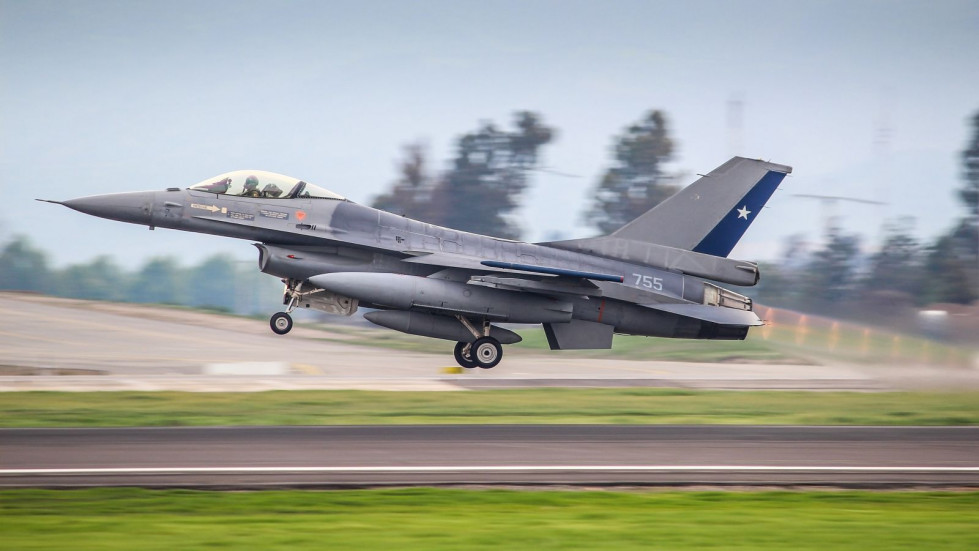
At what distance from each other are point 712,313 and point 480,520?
13036 millimetres

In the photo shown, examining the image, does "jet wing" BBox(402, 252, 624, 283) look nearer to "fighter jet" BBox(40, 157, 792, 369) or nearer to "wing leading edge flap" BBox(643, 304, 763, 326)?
"fighter jet" BBox(40, 157, 792, 369)

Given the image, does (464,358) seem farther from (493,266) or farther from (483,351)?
(493,266)

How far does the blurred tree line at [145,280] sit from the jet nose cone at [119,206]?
2970 centimetres

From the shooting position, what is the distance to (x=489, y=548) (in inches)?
334

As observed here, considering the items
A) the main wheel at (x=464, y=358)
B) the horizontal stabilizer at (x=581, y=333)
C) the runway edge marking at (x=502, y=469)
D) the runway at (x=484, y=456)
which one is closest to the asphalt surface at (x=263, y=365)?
the main wheel at (x=464, y=358)

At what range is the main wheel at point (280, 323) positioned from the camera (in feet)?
66.6

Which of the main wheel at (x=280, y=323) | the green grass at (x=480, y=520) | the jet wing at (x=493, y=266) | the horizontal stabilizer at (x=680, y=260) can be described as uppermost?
the horizontal stabilizer at (x=680, y=260)

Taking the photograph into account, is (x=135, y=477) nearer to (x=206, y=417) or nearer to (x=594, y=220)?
(x=206, y=417)

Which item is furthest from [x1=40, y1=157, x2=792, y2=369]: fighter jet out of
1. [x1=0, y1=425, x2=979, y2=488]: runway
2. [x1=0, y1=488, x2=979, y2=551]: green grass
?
[x1=0, y1=488, x2=979, y2=551]: green grass

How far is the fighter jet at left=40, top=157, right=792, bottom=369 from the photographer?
797 inches

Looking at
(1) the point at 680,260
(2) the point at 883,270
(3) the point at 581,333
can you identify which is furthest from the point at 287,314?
(2) the point at 883,270

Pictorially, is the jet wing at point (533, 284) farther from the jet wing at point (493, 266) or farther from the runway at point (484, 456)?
the runway at point (484, 456)

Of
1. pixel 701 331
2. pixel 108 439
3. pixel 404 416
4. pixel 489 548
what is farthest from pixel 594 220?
pixel 489 548

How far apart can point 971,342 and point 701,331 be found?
18.2 feet
